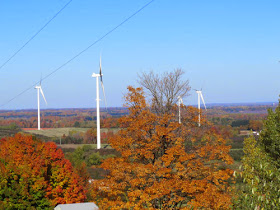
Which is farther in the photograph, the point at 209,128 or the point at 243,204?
the point at 209,128

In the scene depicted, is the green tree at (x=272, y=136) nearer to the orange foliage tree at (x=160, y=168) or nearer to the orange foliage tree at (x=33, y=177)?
the orange foliage tree at (x=160, y=168)

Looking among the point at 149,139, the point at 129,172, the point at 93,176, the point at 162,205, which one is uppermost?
the point at 149,139

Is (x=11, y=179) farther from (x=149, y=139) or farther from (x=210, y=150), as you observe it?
(x=210, y=150)

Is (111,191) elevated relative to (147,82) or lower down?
lower down

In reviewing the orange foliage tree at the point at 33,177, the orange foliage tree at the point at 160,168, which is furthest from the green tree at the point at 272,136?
the orange foliage tree at the point at 33,177

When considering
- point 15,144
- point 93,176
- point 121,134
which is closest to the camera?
point 121,134

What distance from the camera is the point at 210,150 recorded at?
92.8ft

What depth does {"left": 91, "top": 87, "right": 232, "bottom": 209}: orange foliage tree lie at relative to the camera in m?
25.3

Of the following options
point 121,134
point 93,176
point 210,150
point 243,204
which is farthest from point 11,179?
point 93,176

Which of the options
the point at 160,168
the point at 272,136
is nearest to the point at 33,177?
the point at 160,168

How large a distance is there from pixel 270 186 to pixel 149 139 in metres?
21.3

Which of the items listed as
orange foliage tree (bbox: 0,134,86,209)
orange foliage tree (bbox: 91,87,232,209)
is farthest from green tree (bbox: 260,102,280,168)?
orange foliage tree (bbox: 0,134,86,209)

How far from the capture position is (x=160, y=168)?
1053 inches

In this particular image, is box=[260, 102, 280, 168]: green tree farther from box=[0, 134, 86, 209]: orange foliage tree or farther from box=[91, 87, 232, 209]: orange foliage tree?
box=[0, 134, 86, 209]: orange foliage tree
